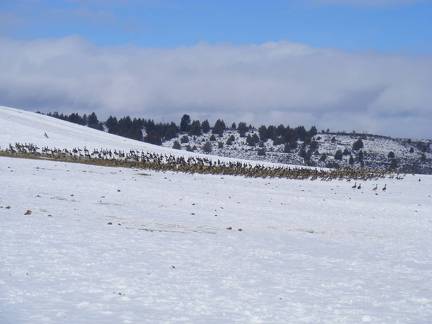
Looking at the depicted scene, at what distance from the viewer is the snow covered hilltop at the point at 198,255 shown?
34.8ft

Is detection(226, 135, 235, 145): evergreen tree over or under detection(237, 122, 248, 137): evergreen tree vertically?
under

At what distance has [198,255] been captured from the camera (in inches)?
595

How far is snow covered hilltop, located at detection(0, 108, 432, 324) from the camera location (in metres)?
10.6

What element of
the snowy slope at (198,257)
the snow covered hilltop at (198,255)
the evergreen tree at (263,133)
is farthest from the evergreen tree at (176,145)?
the snowy slope at (198,257)

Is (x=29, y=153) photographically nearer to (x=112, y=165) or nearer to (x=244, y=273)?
(x=112, y=165)

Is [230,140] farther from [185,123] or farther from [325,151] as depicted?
[185,123]

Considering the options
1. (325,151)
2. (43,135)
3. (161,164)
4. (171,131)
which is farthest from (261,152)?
(161,164)

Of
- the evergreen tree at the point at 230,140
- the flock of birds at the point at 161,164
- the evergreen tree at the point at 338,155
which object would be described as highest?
the evergreen tree at the point at 230,140

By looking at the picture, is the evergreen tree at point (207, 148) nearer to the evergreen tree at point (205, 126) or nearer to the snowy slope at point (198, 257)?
the evergreen tree at point (205, 126)

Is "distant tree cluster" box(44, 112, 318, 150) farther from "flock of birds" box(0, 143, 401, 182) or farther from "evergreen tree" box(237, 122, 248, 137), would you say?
"flock of birds" box(0, 143, 401, 182)

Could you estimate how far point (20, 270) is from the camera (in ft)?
39.2

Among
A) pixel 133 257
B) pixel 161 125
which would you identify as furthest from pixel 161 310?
pixel 161 125

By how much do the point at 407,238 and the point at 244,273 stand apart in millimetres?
9251

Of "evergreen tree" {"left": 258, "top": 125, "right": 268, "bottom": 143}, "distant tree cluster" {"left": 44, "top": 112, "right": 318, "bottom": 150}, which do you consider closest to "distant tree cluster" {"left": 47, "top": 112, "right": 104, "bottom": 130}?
"distant tree cluster" {"left": 44, "top": 112, "right": 318, "bottom": 150}
